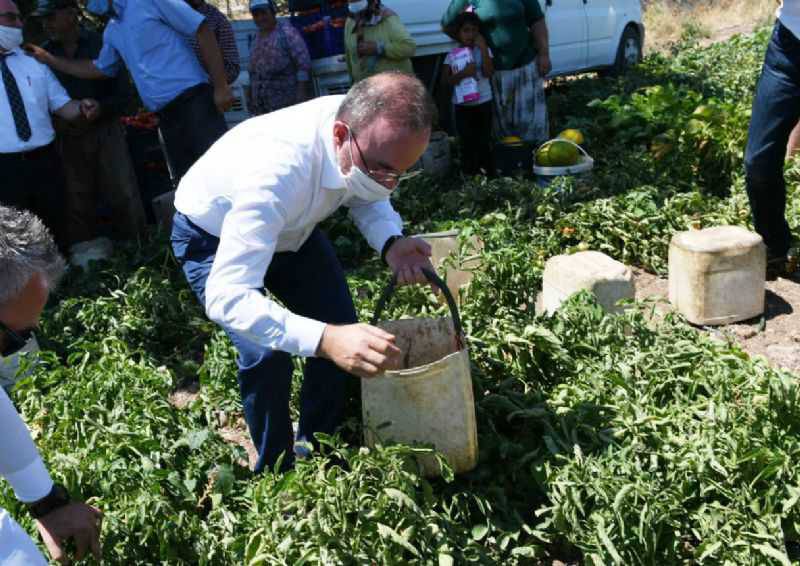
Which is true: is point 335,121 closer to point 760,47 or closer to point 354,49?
point 354,49

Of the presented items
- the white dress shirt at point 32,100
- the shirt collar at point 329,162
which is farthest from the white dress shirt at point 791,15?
the white dress shirt at point 32,100

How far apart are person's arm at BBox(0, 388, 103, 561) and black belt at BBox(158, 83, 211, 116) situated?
11.9 feet

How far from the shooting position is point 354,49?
22.8ft

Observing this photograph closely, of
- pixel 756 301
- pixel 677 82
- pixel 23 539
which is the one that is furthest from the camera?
pixel 677 82

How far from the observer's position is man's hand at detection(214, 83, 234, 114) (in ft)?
17.8

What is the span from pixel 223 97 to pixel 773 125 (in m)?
3.32

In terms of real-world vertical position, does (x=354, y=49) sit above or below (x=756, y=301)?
above

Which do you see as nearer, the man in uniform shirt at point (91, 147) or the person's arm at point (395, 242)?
the person's arm at point (395, 242)

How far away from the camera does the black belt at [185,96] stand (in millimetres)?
5387

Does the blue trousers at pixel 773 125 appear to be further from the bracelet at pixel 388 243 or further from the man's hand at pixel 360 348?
the man's hand at pixel 360 348

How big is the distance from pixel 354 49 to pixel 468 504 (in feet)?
16.4

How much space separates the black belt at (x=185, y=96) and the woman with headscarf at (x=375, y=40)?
182cm

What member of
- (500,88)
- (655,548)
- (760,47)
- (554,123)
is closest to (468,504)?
(655,548)

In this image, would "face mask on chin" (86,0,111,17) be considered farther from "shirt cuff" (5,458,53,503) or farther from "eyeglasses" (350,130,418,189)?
"shirt cuff" (5,458,53,503)
